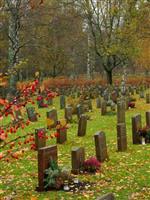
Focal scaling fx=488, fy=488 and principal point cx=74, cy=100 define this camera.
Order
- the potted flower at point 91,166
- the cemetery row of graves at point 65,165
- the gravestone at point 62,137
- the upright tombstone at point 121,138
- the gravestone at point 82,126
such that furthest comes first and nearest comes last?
the gravestone at point 82,126, the gravestone at point 62,137, the upright tombstone at point 121,138, the potted flower at point 91,166, the cemetery row of graves at point 65,165

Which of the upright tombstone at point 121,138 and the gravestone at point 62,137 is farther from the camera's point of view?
the gravestone at point 62,137

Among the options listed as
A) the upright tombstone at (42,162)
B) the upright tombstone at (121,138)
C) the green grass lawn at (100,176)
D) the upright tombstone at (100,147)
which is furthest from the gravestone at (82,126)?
the upright tombstone at (42,162)

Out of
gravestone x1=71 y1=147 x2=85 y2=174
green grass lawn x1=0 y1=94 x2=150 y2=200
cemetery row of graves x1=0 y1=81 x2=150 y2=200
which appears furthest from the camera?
gravestone x1=71 y1=147 x2=85 y2=174

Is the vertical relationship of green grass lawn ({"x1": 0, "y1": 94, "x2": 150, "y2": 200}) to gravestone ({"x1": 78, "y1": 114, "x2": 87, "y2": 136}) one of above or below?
below

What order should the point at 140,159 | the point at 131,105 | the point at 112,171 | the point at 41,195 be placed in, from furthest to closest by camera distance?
the point at 131,105, the point at 140,159, the point at 112,171, the point at 41,195

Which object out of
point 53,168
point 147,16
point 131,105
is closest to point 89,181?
point 53,168

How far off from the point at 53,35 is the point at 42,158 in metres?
40.8

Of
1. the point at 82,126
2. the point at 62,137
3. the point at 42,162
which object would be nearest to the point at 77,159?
the point at 42,162

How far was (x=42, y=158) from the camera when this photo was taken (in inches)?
357

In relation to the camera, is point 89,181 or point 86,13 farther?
point 86,13

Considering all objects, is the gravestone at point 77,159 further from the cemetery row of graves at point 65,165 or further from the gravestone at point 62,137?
the gravestone at point 62,137

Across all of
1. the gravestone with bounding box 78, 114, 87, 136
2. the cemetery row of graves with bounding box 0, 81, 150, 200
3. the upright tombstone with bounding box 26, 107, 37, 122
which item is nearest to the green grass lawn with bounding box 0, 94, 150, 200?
the cemetery row of graves with bounding box 0, 81, 150, 200

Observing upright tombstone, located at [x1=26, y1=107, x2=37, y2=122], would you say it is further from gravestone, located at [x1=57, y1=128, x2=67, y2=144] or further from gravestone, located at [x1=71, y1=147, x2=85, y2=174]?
gravestone, located at [x1=71, y1=147, x2=85, y2=174]

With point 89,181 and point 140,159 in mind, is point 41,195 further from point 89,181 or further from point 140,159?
point 140,159
